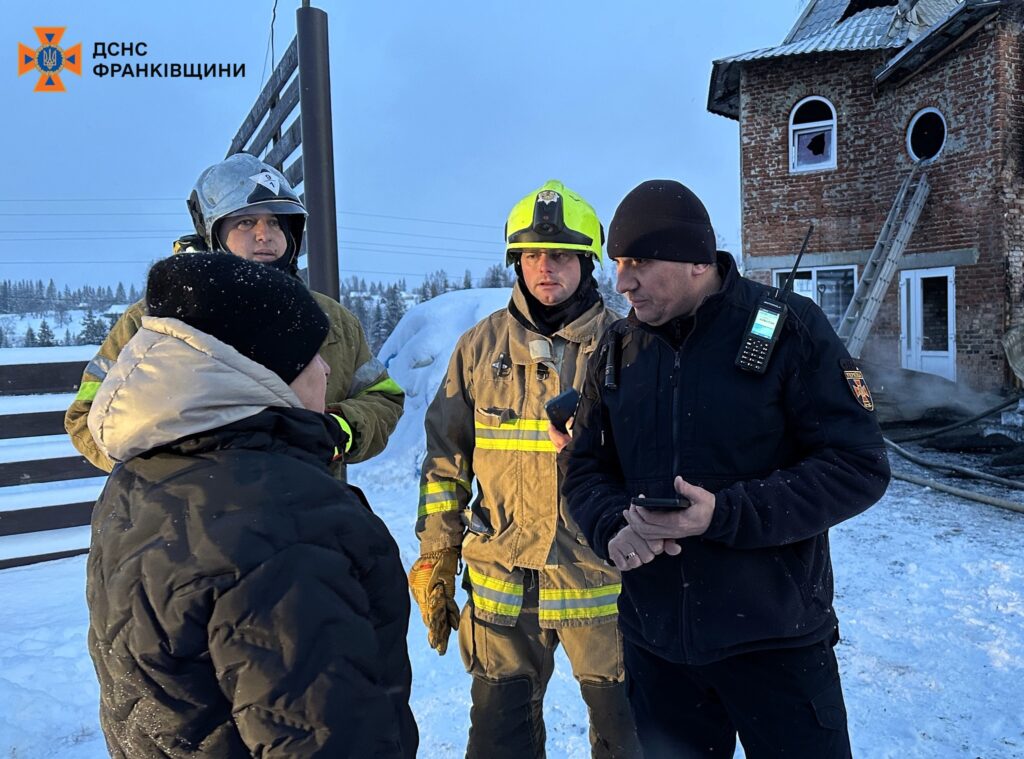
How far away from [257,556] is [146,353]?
39 cm

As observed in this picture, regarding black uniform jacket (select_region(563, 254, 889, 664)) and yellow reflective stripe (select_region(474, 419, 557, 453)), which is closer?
black uniform jacket (select_region(563, 254, 889, 664))

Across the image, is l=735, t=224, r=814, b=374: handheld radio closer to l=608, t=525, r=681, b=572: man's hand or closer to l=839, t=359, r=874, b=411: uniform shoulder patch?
l=839, t=359, r=874, b=411: uniform shoulder patch

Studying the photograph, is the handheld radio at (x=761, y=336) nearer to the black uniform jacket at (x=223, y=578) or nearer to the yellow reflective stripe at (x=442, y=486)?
the black uniform jacket at (x=223, y=578)

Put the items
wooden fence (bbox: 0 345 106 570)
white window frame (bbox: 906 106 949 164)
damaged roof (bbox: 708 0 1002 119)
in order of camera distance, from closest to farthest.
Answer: wooden fence (bbox: 0 345 106 570), white window frame (bbox: 906 106 949 164), damaged roof (bbox: 708 0 1002 119)

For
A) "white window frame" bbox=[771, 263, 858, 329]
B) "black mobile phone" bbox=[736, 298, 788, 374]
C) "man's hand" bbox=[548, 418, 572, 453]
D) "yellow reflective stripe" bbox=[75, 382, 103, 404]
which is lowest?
"man's hand" bbox=[548, 418, 572, 453]

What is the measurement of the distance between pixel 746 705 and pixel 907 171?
42.9ft

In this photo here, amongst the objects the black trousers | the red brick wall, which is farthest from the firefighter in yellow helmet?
the red brick wall

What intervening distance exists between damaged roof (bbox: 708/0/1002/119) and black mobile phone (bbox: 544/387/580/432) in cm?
1177

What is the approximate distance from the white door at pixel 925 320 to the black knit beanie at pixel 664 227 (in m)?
12.0

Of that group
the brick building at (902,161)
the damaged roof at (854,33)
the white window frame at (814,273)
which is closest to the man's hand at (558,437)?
the brick building at (902,161)

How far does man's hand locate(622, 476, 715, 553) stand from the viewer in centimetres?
171

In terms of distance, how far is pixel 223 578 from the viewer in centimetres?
106

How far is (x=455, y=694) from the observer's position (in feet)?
11.5

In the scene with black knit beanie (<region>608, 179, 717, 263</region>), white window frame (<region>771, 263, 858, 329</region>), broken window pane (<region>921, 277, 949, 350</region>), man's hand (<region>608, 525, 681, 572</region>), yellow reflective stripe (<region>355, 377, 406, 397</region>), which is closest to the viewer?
man's hand (<region>608, 525, 681, 572</region>)
